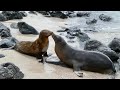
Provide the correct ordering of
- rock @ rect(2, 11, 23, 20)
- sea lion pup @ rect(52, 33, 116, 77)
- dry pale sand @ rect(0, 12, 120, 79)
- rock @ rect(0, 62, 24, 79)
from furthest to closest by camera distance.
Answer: rock @ rect(2, 11, 23, 20) → sea lion pup @ rect(52, 33, 116, 77) → dry pale sand @ rect(0, 12, 120, 79) → rock @ rect(0, 62, 24, 79)

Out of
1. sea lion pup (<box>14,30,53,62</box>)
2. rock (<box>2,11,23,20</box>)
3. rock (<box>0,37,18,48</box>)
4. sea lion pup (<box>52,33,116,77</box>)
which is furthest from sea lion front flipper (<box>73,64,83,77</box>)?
rock (<box>2,11,23,20</box>)

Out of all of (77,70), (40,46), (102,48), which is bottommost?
(77,70)

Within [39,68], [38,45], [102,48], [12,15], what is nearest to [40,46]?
[38,45]

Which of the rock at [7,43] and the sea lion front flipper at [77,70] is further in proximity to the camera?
the rock at [7,43]

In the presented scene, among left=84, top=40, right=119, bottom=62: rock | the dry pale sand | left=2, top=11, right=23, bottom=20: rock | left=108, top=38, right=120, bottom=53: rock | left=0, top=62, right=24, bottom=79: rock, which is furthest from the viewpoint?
left=2, top=11, right=23, bottom=20: rock

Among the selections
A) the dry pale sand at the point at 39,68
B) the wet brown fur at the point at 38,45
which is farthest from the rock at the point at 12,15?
the wet brown fur at the point at 38,45

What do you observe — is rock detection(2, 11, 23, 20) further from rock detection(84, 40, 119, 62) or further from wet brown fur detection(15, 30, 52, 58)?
rock detection(84, 40, 119, 62)

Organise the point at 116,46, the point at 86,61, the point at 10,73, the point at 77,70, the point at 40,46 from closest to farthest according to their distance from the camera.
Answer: the point at 10,73, the point at 77,70, the point at 86,61, the point at 40,46, the point at 116,46

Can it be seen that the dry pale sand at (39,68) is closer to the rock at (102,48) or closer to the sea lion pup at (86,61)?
the sea lion pup at (86,61)

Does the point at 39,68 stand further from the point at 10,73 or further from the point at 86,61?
the point at 10,73

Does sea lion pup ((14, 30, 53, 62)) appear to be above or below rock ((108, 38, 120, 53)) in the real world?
above
